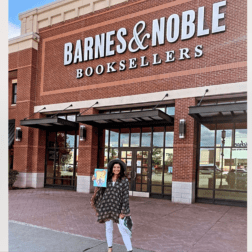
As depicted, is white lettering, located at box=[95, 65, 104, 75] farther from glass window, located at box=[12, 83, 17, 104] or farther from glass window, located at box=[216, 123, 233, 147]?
glass window, located at box=[12, 83, 17, 104]

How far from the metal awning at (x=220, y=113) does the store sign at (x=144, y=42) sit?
268 cm

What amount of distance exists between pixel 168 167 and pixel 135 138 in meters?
2.24

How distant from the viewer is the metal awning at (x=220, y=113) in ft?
29.4

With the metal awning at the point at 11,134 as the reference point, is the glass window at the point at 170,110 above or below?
above

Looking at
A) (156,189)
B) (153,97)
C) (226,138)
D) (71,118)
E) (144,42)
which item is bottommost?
(156,189)

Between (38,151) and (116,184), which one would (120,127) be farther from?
(116,184)

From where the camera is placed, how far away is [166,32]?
11.9 meters

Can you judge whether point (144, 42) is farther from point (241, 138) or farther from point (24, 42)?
point (24, 42)

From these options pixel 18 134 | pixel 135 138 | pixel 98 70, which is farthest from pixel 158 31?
pixel 18 134

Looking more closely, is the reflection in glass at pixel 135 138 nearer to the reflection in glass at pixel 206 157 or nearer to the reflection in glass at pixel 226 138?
the reflection in glass at pixel 206 157

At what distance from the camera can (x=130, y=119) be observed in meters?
11.9

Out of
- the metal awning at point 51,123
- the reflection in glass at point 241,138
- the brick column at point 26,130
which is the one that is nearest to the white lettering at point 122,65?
the metal awning at point 51,123

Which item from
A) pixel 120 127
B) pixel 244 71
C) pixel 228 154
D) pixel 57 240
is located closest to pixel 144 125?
pixel 120 127

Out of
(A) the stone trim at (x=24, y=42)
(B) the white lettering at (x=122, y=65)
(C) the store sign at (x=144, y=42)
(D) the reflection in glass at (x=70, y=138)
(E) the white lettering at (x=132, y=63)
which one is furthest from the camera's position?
(A) the stone trim at (x=24, y=42)
